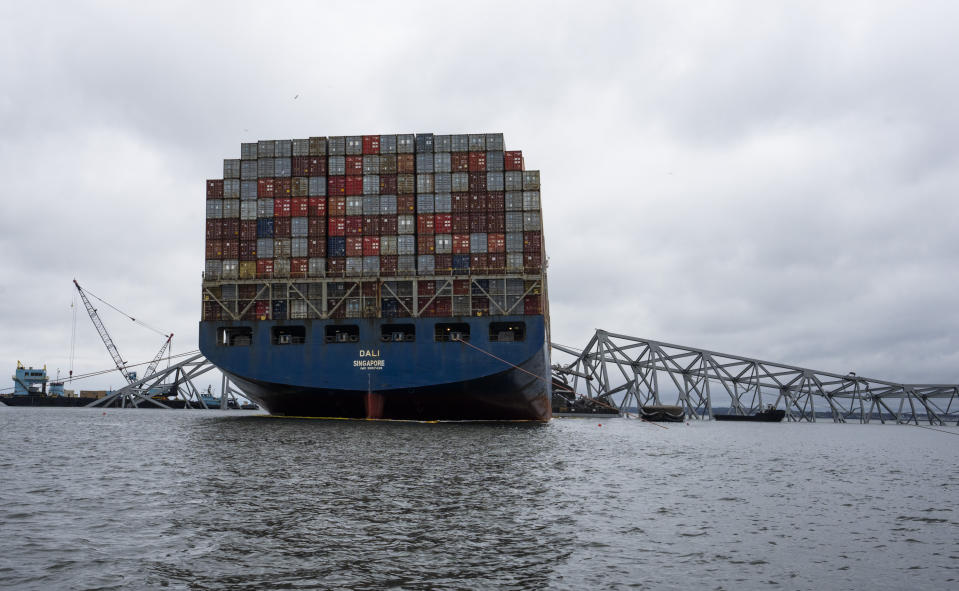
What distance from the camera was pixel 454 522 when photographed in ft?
56.5

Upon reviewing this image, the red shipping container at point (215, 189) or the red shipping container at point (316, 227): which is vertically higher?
the red shipping container at point (215, 189)

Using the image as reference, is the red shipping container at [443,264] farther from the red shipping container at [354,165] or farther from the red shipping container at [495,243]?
the red shipping container at [354,165]

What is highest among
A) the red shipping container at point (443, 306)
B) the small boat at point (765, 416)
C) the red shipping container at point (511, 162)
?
the red shipping container at point (511, 162)

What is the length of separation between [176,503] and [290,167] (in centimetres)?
4877

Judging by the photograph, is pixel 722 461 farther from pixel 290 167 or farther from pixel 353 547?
pixel 290 167

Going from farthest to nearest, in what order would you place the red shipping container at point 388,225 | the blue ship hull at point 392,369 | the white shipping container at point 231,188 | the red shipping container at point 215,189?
the red shipping container at point 215,189 < the white shipping container at point 231,188 < the red shipping container at point 388,225 < the blue ship hull at point 392,369

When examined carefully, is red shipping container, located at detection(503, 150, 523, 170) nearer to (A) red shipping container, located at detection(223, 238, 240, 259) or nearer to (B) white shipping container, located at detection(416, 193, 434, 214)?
(B) white shipping container, located at detection(416, 193, 434, 214)

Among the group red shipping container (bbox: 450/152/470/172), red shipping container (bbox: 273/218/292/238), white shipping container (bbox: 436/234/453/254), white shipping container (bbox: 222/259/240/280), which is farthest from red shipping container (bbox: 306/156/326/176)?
white shipping container (bbox: 436/234/453/254)

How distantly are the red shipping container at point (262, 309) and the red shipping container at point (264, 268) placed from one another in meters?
2.29

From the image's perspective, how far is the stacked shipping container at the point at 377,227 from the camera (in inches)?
2288

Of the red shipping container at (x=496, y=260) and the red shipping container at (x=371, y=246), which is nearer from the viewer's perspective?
the red shipping container at (x=496, y=260)

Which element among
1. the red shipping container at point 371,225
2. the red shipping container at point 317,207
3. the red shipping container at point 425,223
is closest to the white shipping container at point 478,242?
the red shipping container at point 425,223

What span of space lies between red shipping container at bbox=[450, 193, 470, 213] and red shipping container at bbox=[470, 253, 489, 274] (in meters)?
4.60

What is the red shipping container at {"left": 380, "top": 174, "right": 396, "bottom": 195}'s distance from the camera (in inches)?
2452
